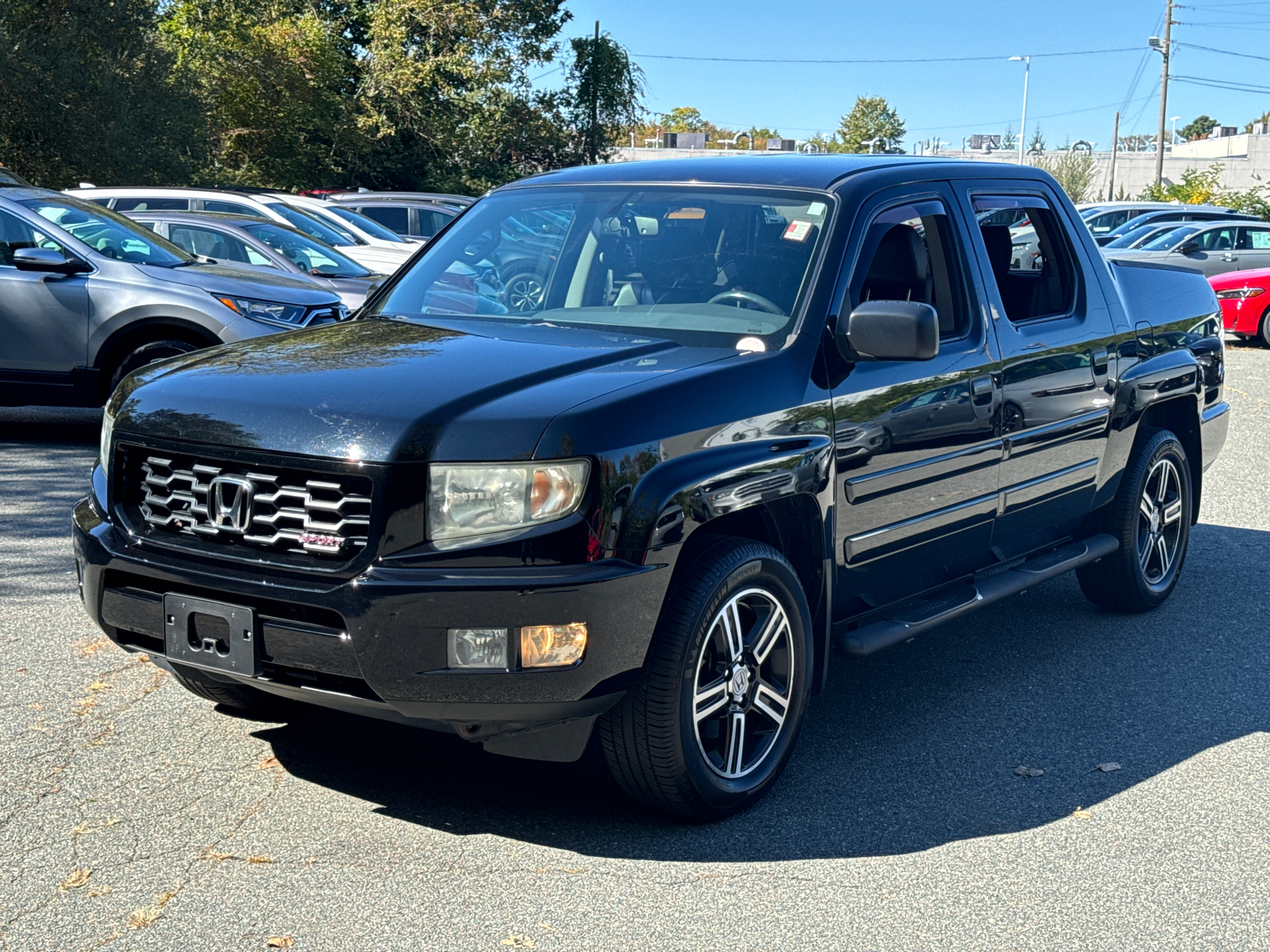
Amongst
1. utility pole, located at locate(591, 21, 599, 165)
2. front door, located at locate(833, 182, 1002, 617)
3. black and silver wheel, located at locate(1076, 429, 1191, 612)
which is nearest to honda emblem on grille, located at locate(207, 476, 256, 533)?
front door, located at locate(833, 182, 1002, 617)

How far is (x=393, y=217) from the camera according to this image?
2078 centimetres

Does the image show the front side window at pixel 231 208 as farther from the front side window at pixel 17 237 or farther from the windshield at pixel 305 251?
the front side window at pixel 17 237

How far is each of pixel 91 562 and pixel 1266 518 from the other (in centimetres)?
713

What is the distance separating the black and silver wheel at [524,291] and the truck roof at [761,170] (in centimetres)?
45

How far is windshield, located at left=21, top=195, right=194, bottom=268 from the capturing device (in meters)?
9.93

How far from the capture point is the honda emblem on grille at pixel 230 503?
3678 mm

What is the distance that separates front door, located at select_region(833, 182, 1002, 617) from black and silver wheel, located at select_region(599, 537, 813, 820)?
41 cm

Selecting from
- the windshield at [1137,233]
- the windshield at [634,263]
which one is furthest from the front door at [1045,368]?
the windshield at [1137,233]

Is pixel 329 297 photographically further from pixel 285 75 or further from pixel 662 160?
pixel 285 75

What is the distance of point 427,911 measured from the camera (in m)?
3.44

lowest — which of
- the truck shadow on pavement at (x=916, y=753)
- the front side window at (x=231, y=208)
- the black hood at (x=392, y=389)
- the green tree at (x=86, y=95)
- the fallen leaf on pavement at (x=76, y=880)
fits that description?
the truck shadow on pavement at (x=916, y=753)

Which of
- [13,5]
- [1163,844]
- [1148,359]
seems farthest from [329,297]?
[13,5]

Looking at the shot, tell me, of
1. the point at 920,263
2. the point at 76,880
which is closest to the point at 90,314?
the point at 920,263

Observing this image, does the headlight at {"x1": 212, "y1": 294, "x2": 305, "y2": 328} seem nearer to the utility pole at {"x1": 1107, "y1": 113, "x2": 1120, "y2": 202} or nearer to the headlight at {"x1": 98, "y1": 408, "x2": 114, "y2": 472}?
the headlight at {"x1": 98, "y1": 408, "x2": 114, "y2": 472}
